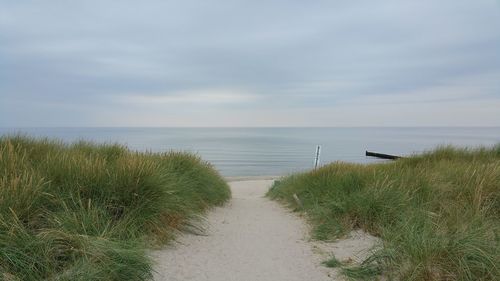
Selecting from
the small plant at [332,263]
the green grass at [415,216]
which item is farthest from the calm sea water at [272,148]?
the small plant at [332,263]

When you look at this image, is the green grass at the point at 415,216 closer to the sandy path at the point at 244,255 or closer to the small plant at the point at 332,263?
the small plant at the point at 332,263

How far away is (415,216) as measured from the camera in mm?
5914

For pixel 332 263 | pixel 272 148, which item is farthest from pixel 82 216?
pixel 272 148

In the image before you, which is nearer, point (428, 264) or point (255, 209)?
point (428, 264)

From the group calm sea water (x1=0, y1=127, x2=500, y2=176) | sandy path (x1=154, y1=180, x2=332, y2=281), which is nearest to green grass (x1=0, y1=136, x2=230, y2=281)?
sandy path (x1=154, y1=180, x2=332, y2=281)

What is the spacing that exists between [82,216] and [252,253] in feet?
7.72

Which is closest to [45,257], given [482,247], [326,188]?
[482,247]

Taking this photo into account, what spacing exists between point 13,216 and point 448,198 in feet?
21.6

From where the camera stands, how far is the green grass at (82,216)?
3988 mm

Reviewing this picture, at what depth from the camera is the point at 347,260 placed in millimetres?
5586

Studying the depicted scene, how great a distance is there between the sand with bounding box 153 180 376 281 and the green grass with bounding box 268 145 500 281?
38 cm

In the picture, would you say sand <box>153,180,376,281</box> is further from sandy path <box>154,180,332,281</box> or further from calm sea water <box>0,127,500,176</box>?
calm sea water <box>0,127,500,176</box>

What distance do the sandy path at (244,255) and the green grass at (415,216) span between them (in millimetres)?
530

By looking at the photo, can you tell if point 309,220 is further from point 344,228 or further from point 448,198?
point 448,198
